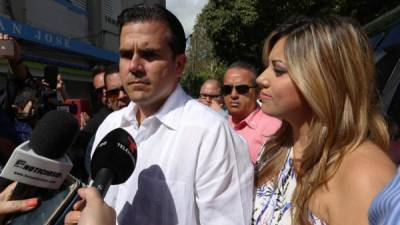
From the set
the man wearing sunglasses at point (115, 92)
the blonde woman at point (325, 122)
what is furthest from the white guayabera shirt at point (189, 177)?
the man wearing sunglasses at point (115, 92)

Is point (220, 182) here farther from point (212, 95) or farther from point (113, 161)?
point (212, 95)

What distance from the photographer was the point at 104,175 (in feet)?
4.78

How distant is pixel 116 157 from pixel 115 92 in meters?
2.56

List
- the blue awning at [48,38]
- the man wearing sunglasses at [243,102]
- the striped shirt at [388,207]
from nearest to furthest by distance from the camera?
the striped shirt at [388,207]
the man wearing sunglasses at [243,102]
the blue awning at [48,38]

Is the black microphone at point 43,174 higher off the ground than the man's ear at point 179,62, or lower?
lower

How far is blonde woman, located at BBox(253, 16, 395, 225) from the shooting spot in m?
1.57

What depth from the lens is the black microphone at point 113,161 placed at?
4.79 ft

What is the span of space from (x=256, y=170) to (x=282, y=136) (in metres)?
0.20

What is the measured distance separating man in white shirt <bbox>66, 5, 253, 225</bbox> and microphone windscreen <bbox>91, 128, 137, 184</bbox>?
0.84 feet

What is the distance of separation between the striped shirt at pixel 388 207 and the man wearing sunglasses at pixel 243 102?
2.79 m

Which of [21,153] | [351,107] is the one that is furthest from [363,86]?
[21,153]

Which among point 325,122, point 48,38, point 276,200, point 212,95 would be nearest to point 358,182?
point 325,122

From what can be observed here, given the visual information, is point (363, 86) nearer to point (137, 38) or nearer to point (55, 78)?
point (137, 38)

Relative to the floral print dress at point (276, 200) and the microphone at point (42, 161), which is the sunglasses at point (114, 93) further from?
the microphone at point (42, 161)
